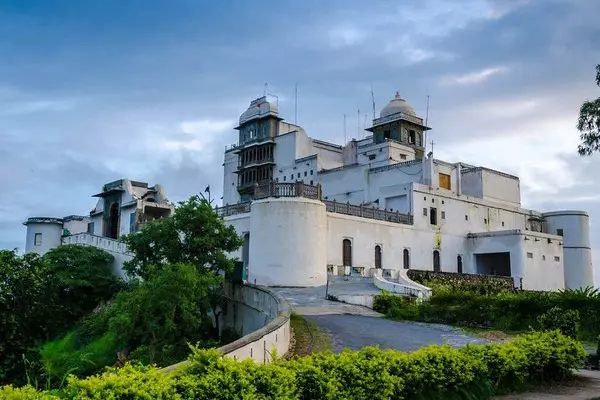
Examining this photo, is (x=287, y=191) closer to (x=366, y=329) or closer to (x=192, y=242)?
(x=192, y=242)

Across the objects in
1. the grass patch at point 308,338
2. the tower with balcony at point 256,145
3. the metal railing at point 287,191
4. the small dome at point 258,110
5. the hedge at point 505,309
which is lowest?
the grass patch at point 308,338

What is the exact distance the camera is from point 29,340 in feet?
89.1

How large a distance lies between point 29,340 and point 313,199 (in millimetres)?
15379

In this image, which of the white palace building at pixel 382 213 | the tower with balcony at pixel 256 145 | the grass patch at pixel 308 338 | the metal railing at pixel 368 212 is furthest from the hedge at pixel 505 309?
the tower with balcony at pixel 256 145

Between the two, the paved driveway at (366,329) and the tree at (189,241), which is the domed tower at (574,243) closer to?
the paved driveway at (366,329)

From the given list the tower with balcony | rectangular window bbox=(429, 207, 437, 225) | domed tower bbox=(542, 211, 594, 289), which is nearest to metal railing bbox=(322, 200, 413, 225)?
rectangular window bbox=(429, 207, 437, 225)

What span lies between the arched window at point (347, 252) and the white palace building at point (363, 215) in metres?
→ 0.06

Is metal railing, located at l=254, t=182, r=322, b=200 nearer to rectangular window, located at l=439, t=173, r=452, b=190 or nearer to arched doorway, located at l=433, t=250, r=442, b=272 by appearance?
arched doorway, located at l=433, t=250, r=442, b=272

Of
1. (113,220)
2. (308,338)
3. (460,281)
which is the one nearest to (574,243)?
(460,281)

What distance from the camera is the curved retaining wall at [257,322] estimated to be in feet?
36.0

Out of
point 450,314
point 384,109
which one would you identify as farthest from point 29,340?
point 384,109

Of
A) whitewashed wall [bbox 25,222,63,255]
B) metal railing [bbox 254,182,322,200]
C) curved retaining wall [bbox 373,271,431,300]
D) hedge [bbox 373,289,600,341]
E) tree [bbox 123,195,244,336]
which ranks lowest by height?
hedge [bbox 373,289,600,341]

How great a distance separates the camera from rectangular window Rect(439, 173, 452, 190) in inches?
1800

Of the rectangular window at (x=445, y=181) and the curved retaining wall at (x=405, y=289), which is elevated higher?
the rectangular window at (x=445, y=181)
